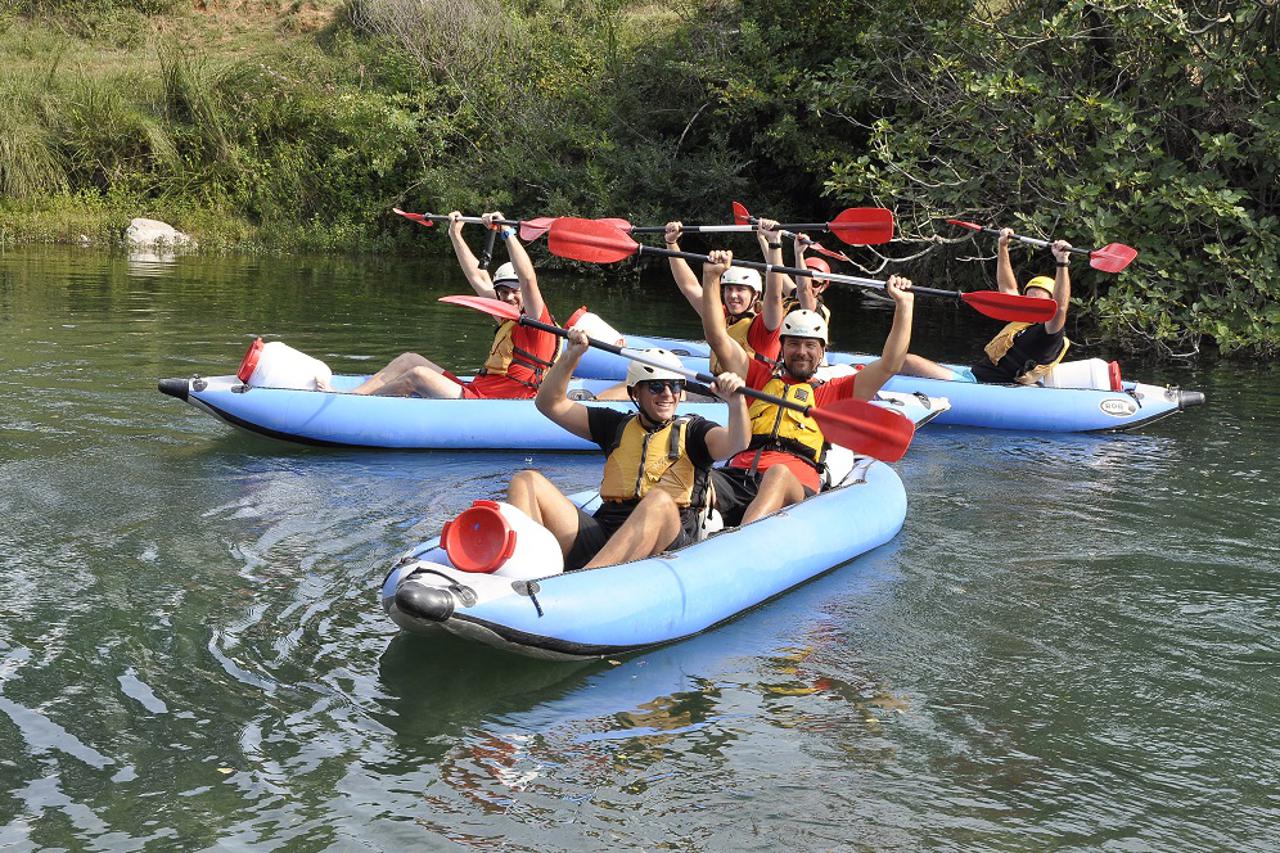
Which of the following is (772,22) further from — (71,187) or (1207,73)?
(71,187)

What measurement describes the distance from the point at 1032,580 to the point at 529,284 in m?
3.14

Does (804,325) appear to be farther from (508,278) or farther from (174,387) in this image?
(174,387)

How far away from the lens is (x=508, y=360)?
851 centimetres

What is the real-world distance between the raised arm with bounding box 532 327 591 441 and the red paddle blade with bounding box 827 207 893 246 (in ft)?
9.94

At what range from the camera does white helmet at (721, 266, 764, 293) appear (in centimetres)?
795

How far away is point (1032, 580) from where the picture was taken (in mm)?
6223

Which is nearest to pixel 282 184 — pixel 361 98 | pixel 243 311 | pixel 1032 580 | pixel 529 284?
pixel 361 98

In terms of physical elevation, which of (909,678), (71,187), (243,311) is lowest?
(909,678)

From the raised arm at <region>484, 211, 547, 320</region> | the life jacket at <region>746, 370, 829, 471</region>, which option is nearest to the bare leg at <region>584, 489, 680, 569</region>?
the life jacket at <region>746, 370, 829, 471</region>

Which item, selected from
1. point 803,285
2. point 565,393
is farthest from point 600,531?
point 803,285

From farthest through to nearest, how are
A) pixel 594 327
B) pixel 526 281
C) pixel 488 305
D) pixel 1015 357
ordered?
pixel 1015 357, pixel 594 327, pixel 526 281, pixel 488 305

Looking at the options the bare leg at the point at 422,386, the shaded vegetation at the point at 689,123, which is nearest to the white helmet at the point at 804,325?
the bare leg at the point at 422,386

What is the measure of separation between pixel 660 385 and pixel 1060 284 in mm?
4455

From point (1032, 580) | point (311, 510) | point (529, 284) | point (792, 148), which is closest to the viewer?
point (1032, 580)
